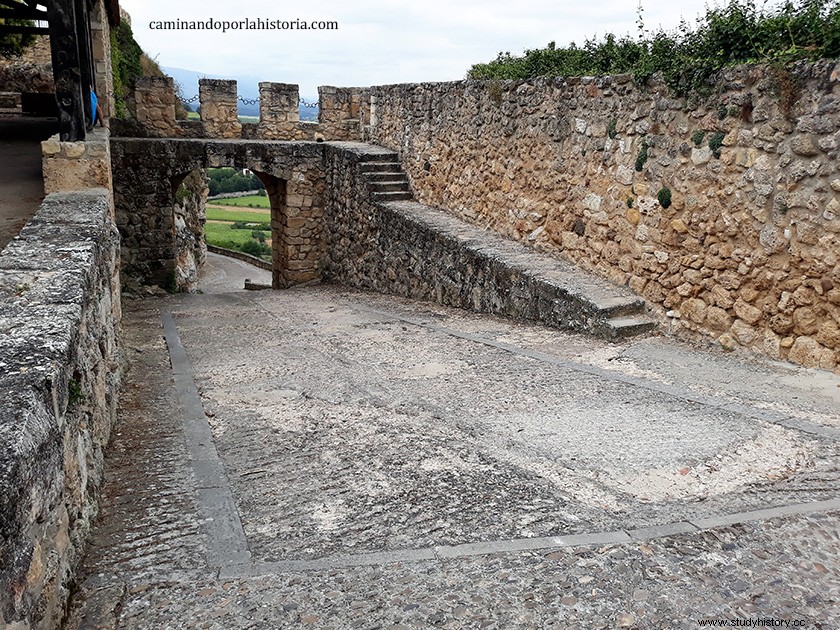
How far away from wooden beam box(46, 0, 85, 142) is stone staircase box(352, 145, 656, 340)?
163 inches

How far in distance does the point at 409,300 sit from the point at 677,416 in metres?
5.82

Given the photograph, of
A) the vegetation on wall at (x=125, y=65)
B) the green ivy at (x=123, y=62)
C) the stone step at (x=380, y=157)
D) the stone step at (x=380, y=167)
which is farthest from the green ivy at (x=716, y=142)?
the vegetation on wall at (x=125, y=65)

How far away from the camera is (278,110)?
13484 mm

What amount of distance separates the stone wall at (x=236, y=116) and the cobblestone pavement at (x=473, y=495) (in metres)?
8.60

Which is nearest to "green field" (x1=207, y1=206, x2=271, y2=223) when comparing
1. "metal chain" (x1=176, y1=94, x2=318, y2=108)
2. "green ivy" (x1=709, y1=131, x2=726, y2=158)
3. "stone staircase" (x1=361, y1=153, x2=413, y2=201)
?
→ "metal chain" (x1=176, y1=94, x2=318, y2=108)

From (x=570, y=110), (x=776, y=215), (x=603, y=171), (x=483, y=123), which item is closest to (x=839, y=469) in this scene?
(x=776, y=215)

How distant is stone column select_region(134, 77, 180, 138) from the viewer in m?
12.8

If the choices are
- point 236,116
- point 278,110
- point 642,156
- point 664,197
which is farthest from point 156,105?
point 664,197

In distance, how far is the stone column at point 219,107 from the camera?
12.9 m

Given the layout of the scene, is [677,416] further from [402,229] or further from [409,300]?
[402,229]

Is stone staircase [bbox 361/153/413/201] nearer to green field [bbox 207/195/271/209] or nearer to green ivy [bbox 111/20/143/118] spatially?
green ivy [bbox 111/20/143/118]

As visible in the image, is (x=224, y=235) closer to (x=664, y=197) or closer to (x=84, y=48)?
(x=84, y=48)

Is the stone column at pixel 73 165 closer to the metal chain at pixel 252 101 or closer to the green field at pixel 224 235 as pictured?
the metal chain at pixel 252 101

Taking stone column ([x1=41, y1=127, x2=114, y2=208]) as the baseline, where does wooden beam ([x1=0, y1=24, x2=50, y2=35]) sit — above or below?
above
